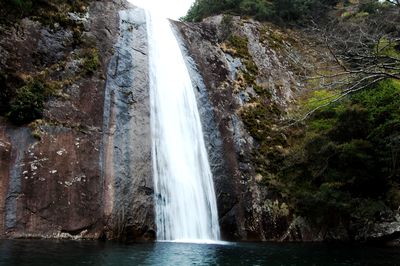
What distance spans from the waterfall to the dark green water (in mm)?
2434

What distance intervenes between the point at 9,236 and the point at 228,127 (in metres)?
10.5

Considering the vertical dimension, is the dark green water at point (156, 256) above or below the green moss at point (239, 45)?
below

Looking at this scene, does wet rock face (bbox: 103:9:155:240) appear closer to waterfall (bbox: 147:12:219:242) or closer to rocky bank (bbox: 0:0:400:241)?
rocky bank (bbox: 0:0:400:241)

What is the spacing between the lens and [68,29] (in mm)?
16797

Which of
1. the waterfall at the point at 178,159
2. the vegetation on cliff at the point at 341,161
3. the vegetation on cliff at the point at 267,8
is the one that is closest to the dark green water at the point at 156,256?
the waterfall at the point at 178,159

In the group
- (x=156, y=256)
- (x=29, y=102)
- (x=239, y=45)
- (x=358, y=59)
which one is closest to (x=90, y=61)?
(x=29, y=102)

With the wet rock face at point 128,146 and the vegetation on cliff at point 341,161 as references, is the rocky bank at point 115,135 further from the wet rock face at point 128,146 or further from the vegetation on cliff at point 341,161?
the vegetation on cliff at point 341,161

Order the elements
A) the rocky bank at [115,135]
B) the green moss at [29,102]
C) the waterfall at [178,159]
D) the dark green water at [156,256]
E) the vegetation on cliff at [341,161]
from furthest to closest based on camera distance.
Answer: the vegetation on cliff at [341,161], the waterfall at [178,159], the green moss at [29,102], the rocky bank at [115,135], the dark green water at [156,256]

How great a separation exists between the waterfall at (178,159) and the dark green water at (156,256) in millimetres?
2434

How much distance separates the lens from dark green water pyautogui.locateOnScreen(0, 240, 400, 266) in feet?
26.6

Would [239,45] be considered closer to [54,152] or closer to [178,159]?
[178,159]

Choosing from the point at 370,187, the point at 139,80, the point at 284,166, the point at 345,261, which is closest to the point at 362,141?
the point at 370,187

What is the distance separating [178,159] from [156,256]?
6676 mm

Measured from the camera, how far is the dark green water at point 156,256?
8.10 metres
